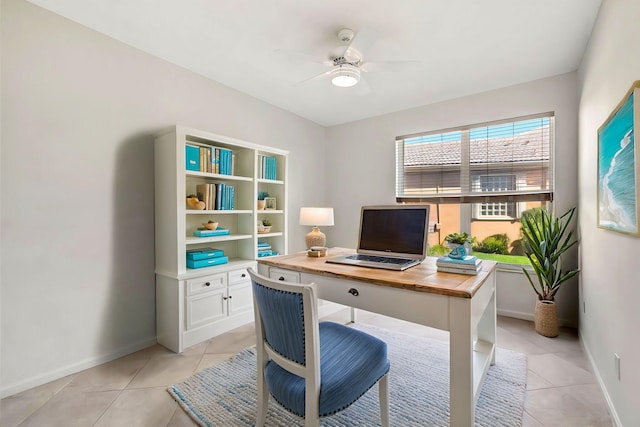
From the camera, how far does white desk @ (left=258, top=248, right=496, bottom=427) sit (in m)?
1.27

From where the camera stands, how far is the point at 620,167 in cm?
147

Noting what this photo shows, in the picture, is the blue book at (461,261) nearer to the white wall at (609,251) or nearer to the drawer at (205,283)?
the white wall at (609,251)

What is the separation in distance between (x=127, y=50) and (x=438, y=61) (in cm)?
279

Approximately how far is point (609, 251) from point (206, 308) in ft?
9.97

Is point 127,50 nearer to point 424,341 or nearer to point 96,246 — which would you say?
point 96,246

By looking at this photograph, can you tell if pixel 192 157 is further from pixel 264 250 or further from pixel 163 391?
pixel 163 391

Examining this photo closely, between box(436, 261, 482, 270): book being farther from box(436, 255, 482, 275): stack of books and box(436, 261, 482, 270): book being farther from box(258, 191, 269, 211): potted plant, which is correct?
box(258, 191, 269, 211): potted plant

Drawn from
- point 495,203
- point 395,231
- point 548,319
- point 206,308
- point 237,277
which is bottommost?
point 548,319

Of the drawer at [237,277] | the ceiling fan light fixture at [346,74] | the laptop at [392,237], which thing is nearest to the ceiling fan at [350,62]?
the ceiling fan light fixture at [346,74]

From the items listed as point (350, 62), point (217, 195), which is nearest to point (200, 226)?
point (217, 195)

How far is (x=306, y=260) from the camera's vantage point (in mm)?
2062

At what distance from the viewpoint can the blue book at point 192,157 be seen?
Answer: 2.59 m

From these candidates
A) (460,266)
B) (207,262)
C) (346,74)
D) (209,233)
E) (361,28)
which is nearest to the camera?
(460,266)

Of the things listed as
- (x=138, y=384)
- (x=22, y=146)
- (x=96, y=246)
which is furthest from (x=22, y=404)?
(x=22, y=146)
